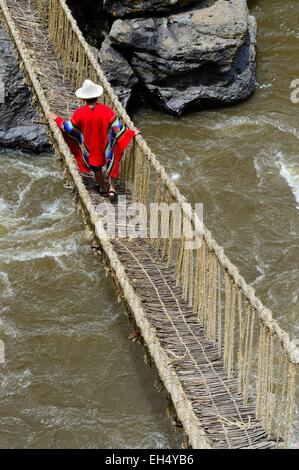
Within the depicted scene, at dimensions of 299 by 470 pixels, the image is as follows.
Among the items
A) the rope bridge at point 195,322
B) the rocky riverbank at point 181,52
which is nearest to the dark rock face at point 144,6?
the rocky riverbank at point 181,52

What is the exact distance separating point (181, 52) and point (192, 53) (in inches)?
4.0

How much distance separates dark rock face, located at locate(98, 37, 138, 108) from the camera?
6.86 metres

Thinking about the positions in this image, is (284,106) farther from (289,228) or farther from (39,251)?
(39,251)

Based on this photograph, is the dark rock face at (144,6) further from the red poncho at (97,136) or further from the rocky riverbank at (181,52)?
the red poncho at (97,136)

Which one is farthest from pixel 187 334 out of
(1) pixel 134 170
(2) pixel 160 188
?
(1) pixel 134 170

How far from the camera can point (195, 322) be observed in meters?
3.93

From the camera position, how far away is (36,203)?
6.00m

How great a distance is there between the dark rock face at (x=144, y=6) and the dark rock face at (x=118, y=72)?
1.22 feet

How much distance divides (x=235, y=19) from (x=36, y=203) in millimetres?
2561

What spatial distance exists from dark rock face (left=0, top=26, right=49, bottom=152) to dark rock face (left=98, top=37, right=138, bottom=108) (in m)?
0.84

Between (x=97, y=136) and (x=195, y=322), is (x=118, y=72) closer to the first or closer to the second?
(x=97, y=136)

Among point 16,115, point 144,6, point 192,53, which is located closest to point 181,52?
point 192,53

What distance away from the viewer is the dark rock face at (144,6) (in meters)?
6.64

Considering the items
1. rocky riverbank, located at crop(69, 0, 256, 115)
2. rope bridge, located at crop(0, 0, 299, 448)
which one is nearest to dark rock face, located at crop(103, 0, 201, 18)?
rocky riverbank, located at crop(69, 0, 256, 115)
